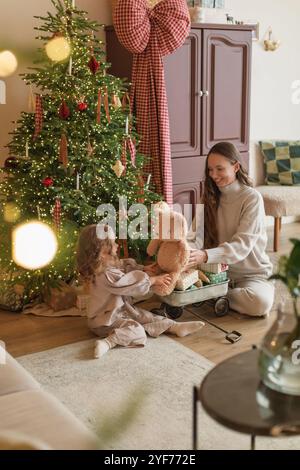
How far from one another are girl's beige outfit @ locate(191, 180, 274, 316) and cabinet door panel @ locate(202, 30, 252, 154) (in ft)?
3.41

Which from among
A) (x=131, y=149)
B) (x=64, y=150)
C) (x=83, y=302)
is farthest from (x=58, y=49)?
(x=83, y=302)

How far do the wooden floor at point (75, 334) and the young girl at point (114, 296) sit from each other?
0.10 m

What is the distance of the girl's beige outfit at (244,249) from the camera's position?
3068 millimetres

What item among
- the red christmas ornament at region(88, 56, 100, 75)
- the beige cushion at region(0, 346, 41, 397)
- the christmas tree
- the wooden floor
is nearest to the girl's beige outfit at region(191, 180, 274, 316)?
the wooden floor

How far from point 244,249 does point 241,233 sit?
0.09 metres

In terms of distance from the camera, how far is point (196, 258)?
9.73ft

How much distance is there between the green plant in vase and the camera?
1.45 m

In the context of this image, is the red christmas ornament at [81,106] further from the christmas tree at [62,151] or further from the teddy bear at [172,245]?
the teddy bear at [172,245]

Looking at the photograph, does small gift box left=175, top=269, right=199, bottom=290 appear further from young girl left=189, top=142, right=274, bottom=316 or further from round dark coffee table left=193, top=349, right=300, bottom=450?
round dark coffee table left=193, top=349, right=300, bottom=450

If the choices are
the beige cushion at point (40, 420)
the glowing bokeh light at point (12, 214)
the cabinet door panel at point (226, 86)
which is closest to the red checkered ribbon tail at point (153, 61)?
the cabinet door panel at point (226, 86)

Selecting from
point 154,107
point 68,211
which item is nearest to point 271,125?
point 154,107

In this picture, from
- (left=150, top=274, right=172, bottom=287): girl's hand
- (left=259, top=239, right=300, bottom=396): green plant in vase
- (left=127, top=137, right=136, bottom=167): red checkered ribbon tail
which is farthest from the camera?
(left=127, top=137, right=136, bottom=167): red checkered ribbon tail

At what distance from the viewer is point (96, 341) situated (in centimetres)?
275

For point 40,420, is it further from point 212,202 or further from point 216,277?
point 212,202
